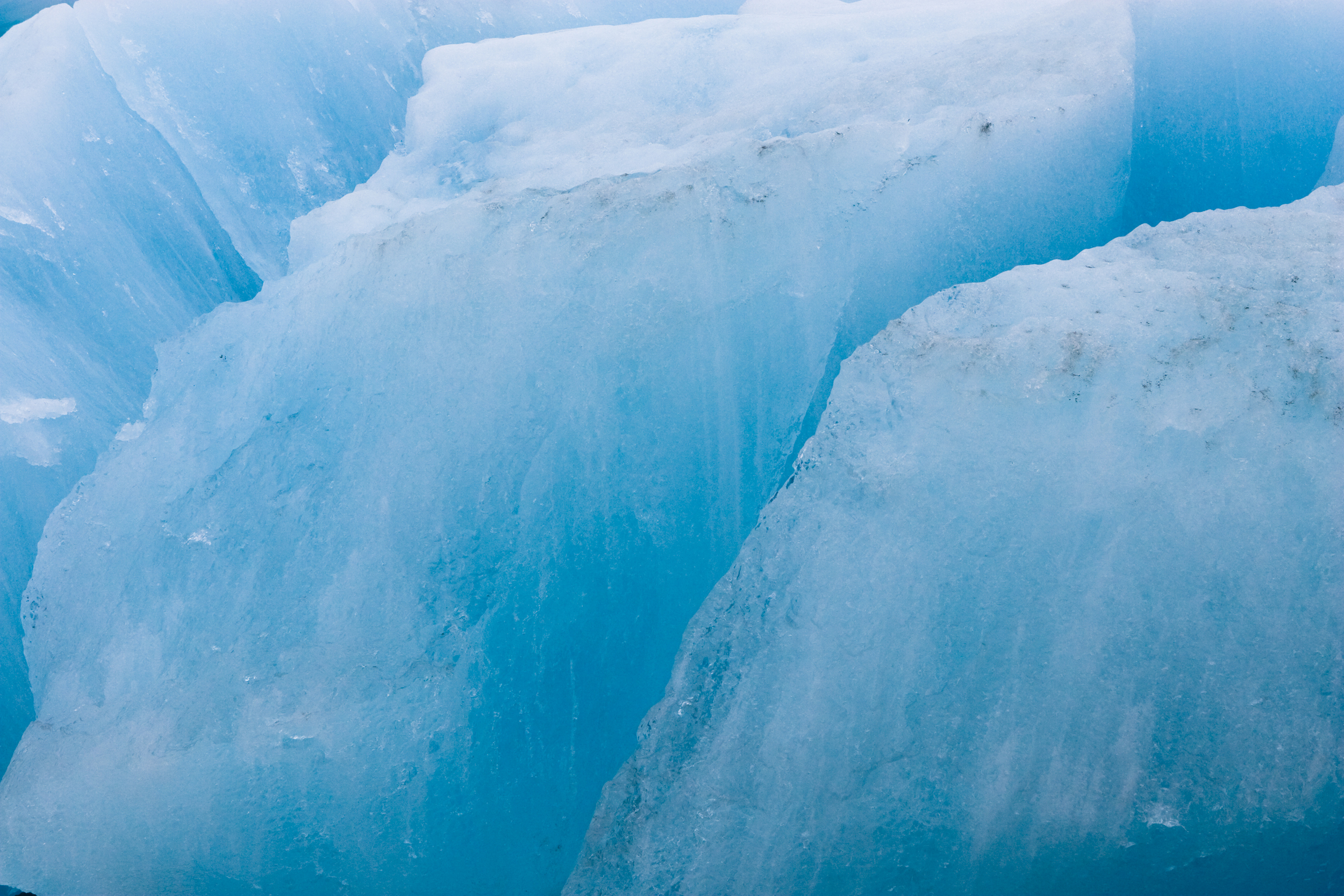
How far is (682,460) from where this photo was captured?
6.14ft

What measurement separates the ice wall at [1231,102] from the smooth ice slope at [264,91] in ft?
8.16

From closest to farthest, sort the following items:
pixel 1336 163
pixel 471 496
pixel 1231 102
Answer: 1. pixel 471 496
2. pixel 1336 163
3. pixel 1231 102

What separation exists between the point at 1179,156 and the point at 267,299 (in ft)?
8.45

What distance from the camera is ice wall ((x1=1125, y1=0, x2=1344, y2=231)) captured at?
230 cm

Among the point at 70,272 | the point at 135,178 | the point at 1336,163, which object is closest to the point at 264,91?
the point at 135,178

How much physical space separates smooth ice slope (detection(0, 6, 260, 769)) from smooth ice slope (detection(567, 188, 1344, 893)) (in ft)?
5.98

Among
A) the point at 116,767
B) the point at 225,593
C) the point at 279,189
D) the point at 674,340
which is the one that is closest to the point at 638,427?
the point at 674,340

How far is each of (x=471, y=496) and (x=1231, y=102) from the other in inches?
92.1

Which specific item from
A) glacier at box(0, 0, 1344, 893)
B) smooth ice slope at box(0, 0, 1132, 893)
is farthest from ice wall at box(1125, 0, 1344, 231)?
smooth ice slope at box(0, 0, 1132, 893)

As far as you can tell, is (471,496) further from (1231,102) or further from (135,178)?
(1231,102)

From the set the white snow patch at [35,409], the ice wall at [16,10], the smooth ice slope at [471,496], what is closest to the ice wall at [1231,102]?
the smooth ice slope at [471,496]

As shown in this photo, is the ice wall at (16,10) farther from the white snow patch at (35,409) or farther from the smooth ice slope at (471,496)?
the smooth ice slope at (471,496)

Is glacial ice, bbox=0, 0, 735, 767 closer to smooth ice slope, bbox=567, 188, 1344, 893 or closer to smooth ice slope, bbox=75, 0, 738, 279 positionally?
smooth ice slope, bbox=75, 0, 738, 279

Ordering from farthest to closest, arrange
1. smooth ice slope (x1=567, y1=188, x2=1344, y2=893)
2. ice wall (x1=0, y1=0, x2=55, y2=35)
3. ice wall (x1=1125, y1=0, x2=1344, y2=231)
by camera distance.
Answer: ice wall (x1=0, y1=0, x2=55, y2=35), ice wall (x1=1125, y1=0, x2=1344, y2=231), smooth ice slope (x1=567, y1=188, x2=1344, y2=893)
